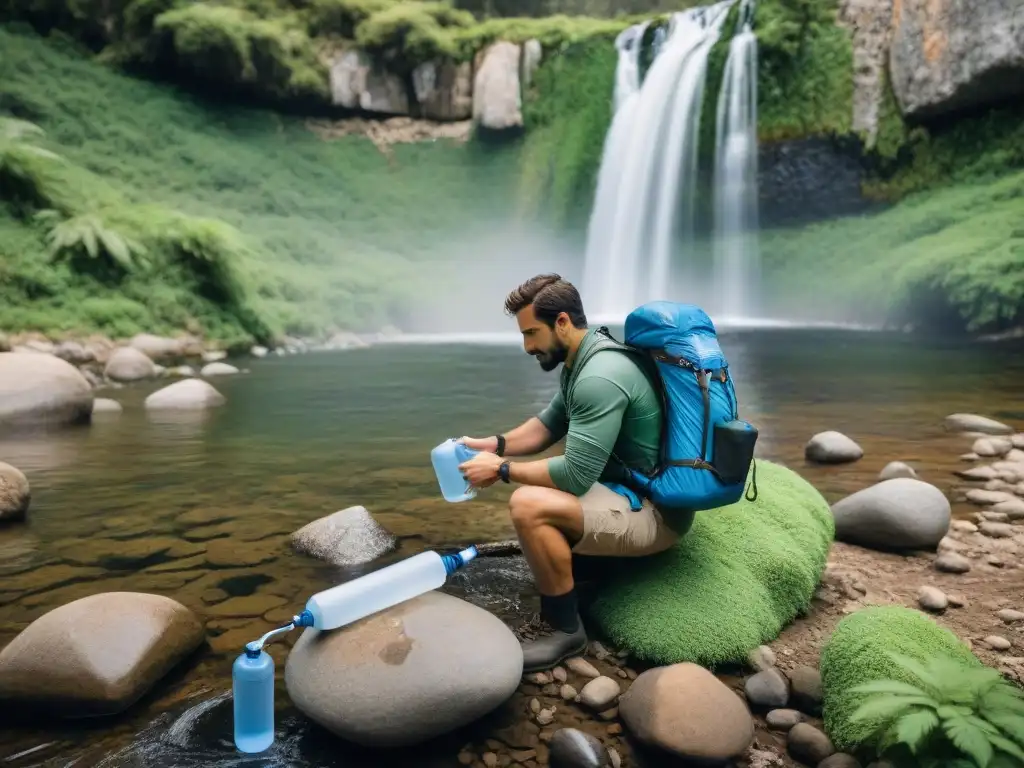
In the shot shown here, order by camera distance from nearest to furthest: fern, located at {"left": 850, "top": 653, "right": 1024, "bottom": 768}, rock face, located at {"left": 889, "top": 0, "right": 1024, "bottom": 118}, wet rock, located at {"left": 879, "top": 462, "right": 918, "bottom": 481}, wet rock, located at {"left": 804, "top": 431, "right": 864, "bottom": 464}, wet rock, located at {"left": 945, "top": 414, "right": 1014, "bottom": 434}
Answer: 1. fern, located at {"left": 850, "top": 653, "right": 1024, "bottom": 768}
2. wet rock, located at {"left": 879, "top": 462, "right": 918, "bottom": 481}
3. wet rock, located at {"left": 804, "top": 431, "right": 864, "bottom": 464}
4. wet rock, located at {"left": 945, "top": 414, "right": 1014, "bottom": 434}
5. rock face, located at {"left": 889, "top": 0, "right": 1024, "bottom": 118}

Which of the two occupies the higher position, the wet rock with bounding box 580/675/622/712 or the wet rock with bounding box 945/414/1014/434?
the wet rock with bounding box 580/675/622/712

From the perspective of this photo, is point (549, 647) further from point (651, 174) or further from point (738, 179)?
point (738, 179)

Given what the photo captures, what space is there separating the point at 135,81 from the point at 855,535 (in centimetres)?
3148

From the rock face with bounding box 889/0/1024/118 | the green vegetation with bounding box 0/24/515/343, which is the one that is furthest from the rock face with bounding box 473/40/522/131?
the rock face with bounding box 889/0/1024/118

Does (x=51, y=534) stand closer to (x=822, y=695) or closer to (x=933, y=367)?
(x=822, y=695)

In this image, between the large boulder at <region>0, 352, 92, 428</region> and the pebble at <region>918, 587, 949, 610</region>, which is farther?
the large boulder at <region>0, 352, 92, 428</region>

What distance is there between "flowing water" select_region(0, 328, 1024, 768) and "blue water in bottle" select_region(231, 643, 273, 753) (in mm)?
76

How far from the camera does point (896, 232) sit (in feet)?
77.2

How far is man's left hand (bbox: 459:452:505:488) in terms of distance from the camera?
9.78ft

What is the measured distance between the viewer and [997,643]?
9.72ft

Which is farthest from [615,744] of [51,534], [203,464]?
[203,464]

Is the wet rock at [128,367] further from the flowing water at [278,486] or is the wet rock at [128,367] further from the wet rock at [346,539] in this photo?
the wet rock at [346,539]

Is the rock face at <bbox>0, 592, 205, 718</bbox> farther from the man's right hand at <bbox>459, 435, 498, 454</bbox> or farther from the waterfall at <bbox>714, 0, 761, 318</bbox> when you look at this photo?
the waterfall at <bbox>714, 0, 761, 318</bbox>

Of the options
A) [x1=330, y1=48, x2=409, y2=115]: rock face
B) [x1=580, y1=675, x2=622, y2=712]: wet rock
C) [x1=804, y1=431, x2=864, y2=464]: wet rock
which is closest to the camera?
[x1=580, y1=675, x2=622, y2=712]: wet rock
